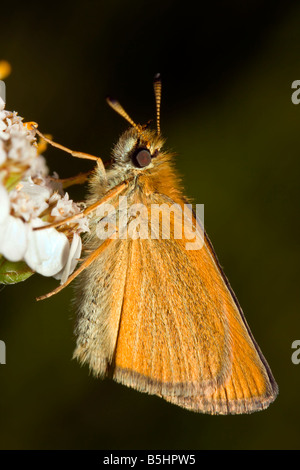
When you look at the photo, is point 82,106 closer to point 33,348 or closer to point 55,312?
point 55,312

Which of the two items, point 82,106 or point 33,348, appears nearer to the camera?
point 33,348

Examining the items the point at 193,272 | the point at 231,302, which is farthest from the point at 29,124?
the point at 231,302
